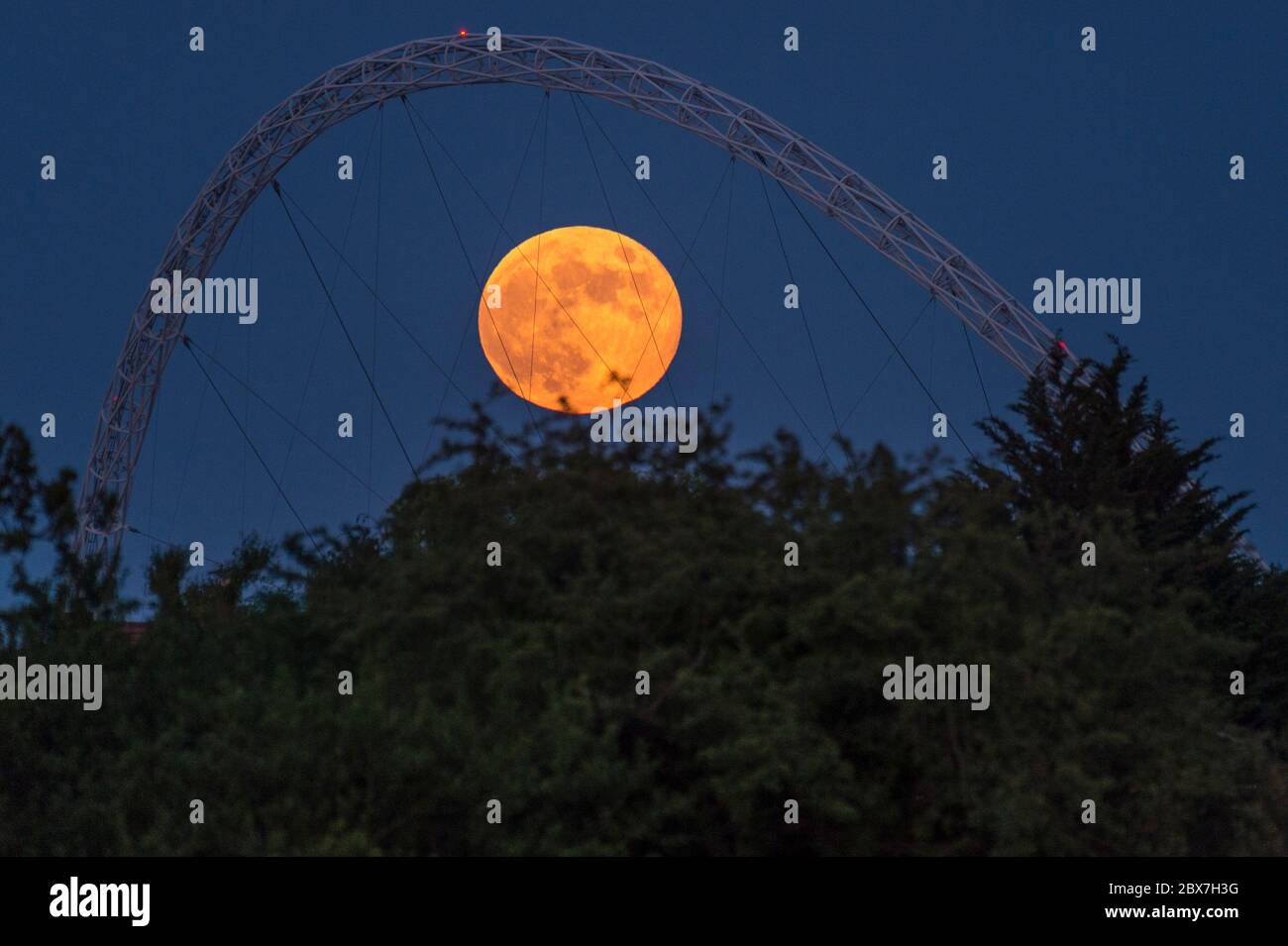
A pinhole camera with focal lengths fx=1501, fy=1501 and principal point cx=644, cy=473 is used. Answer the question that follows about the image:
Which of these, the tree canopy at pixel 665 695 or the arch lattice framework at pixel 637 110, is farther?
the arch lattice framework at pixel 637 110

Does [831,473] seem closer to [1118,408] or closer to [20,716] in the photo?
[20,716]

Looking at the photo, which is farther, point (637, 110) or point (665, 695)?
point (637, 110)

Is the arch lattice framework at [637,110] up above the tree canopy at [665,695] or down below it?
above

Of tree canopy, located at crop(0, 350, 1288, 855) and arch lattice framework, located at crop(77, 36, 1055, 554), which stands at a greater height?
arch lattice framework, located at crop(77, 36, 1055, 554)

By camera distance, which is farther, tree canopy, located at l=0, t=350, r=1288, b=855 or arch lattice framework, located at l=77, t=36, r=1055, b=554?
arch lattice framework, located at l=77, t=36, r=1055, b=554
